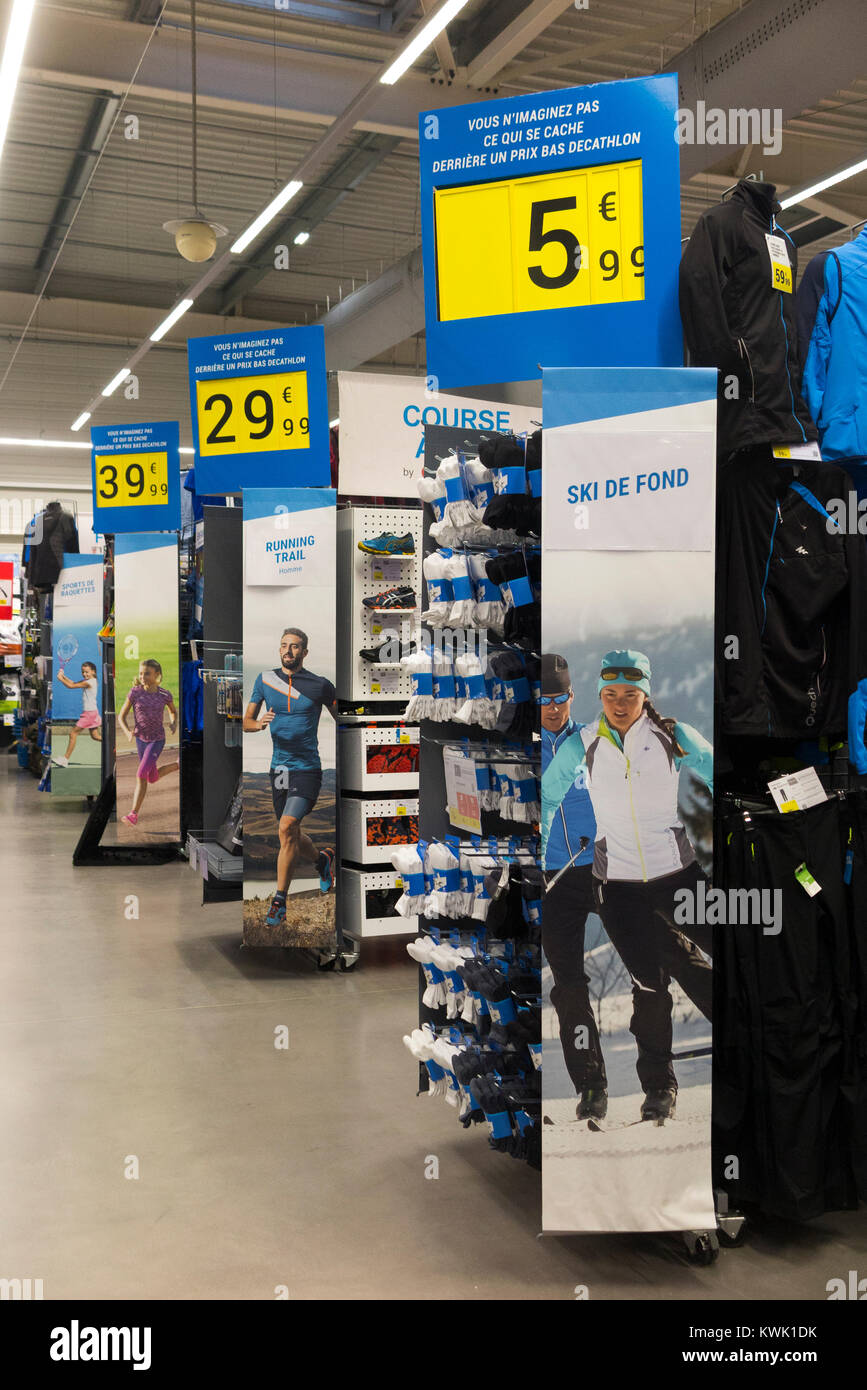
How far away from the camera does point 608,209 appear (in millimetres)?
3025

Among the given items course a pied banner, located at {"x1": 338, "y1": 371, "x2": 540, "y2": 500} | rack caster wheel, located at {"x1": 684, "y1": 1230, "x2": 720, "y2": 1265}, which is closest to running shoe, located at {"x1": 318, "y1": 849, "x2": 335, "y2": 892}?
course a pied banner, located at {"x1": 338, "y1": 371, "x2": 540, "y2": 500}

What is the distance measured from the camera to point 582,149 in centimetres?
305

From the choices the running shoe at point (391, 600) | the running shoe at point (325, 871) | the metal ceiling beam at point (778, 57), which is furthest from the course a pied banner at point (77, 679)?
the metal ceiling beam at point (778, 57)

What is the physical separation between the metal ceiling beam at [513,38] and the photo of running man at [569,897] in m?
6.81

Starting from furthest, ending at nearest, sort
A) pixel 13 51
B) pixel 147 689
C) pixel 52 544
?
pixel 52 544
pixel 147 689
pixel 13 51

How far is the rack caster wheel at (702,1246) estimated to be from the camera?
284cm

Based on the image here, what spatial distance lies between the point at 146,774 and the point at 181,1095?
4677 mm

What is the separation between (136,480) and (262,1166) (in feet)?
23.5

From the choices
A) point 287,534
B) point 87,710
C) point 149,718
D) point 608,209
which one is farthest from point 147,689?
point 608,209

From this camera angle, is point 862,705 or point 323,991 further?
point 323,991

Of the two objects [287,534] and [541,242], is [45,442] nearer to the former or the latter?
[287,534]

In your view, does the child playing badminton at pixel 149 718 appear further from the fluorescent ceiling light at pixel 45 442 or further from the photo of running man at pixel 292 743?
the fluorescent ceiling light at pixel 45 442
